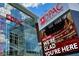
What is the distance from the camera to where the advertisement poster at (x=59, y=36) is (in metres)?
1.71

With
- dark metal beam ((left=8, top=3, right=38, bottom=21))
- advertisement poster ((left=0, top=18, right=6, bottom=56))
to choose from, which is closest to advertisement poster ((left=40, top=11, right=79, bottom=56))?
dark metal beam ((left=8, top=3, right=38, bottom=21))

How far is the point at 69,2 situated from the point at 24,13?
15.9 inches

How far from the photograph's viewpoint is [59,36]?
5.72ft

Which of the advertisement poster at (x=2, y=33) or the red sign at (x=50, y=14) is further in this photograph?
the red sign at (x=50, y=14)

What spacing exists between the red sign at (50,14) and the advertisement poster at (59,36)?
5cm

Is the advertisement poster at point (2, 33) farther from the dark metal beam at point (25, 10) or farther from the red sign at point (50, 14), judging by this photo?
the red sign at point (50, 14)

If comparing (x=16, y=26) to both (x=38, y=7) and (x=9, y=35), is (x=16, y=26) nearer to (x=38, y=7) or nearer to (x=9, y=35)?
(x=9, y=35)

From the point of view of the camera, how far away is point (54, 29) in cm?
176

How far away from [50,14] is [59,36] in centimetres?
21

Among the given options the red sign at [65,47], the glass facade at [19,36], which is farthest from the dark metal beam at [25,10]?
the red sign at [65,47]

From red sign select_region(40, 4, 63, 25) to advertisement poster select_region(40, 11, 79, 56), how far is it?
5 cm

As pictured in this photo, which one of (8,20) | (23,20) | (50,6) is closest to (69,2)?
(50,6)

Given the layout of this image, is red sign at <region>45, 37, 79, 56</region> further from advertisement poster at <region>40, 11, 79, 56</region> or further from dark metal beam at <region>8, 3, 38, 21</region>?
dark metal beam at <region>8, 3, 38, 21</region>

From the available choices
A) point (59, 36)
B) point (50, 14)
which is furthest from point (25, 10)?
point (59, 36)
